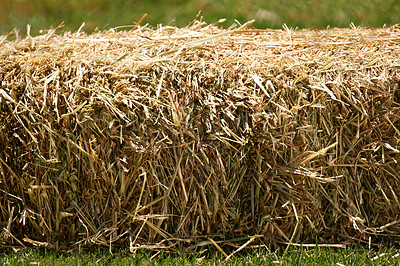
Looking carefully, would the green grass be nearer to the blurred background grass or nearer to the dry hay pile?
the dry hay pile

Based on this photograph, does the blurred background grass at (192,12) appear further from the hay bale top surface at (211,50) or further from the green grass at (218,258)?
the green grass at (218,258)

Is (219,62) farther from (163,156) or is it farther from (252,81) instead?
(163,156)

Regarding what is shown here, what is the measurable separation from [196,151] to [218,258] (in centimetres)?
62

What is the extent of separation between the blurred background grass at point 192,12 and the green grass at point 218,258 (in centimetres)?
489

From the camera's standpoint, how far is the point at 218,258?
10.1 ft

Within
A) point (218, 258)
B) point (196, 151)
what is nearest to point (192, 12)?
point (196, 151)

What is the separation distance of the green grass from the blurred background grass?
4886 millimetres

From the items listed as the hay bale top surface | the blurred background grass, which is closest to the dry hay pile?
the hay bale top surface

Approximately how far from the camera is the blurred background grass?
7.84 metres

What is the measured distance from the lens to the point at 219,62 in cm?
323

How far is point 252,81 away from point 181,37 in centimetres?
77

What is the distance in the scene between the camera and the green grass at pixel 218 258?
9.78 ft

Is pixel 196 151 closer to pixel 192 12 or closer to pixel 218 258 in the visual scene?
pixel 218 258

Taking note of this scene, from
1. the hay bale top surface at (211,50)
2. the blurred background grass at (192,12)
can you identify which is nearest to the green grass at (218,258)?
the hay bale top surface at (211,50)
